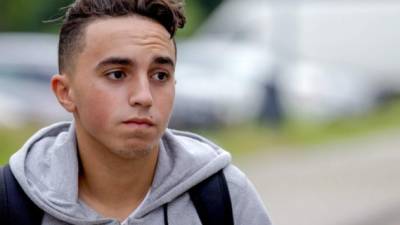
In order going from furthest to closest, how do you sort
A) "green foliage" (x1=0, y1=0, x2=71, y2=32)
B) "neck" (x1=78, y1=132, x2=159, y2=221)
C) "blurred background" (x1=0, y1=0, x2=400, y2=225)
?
"green foliage" (x1=0, y1=0, x2=71, y2=32), "blurred background" (x1=0, y1=0, x2=400, y2=225), "neck" (x1=78, y1=132, x2=159, y2=221)

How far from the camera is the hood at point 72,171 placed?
366 centimetres

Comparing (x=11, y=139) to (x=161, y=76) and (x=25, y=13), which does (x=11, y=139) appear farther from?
(x=25, y=13)

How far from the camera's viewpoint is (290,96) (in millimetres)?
23828

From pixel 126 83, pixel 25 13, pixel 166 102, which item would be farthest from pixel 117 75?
pixel 25 13

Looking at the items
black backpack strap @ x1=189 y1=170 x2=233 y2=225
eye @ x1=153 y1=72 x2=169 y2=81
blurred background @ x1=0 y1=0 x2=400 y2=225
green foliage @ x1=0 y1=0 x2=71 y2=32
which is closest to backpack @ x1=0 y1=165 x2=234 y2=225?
black backpack strap @ x1=189 y1=170 x2=233 y2=225

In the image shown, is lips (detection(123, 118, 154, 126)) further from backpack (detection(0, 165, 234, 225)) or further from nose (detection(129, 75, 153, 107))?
backpack (detection(0, 165, 234, 225))

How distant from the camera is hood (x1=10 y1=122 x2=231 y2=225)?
366 centimetres

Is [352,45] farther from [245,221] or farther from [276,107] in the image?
[245,221]

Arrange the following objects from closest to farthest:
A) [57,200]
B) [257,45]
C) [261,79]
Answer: [57,200] → [261,79] → [257,45]

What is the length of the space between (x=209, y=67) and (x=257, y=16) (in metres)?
8.07

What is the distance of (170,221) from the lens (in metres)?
3.75

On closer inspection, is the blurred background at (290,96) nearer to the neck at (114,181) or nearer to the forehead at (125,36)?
the forehead at (125,36)

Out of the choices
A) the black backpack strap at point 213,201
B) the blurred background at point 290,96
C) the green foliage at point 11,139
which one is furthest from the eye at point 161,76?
the green foliage at point 11,139

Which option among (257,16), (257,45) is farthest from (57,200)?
(257,16)
